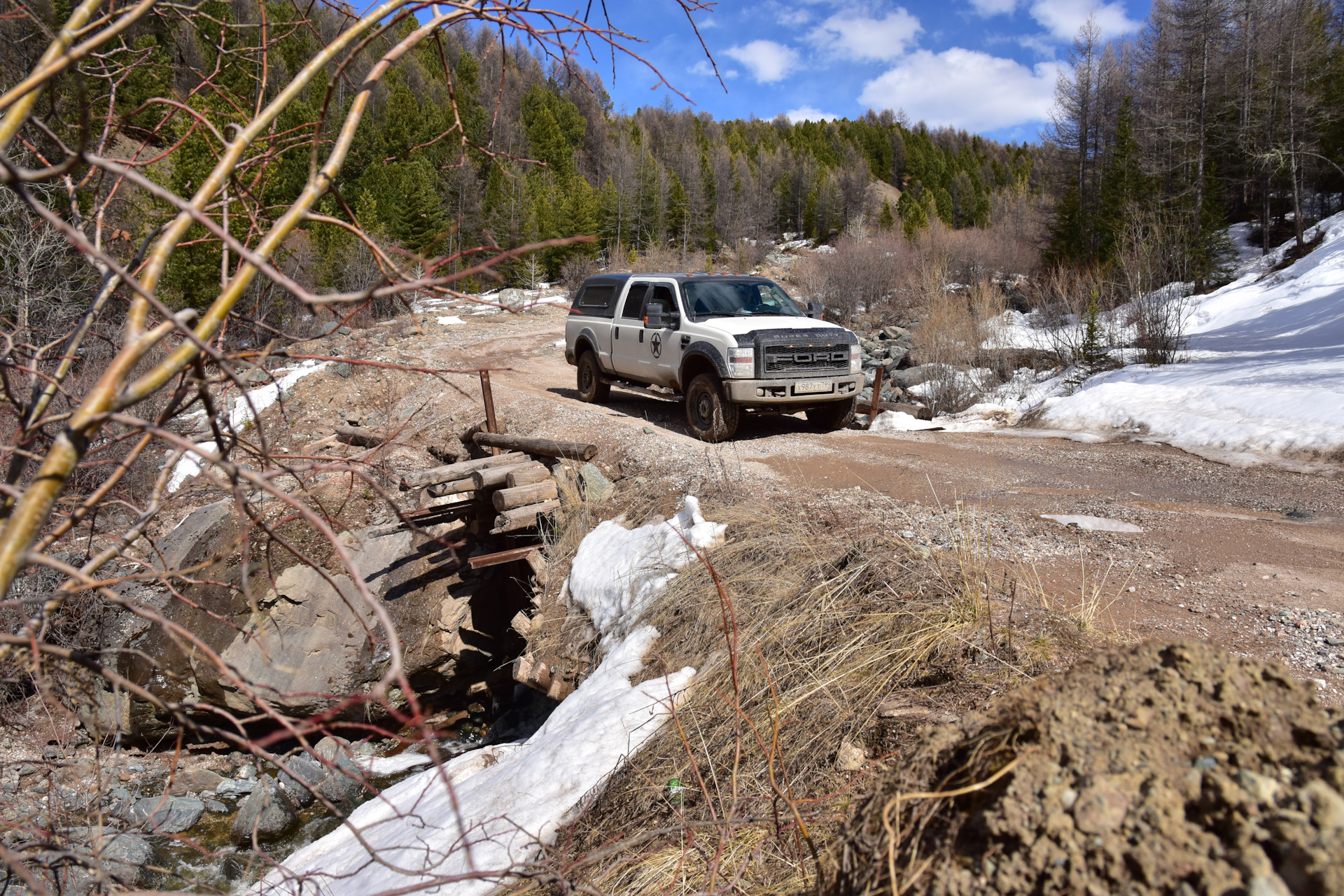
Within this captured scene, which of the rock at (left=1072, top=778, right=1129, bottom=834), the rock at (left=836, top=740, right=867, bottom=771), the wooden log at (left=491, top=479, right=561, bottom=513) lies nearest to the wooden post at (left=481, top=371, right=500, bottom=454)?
the wooden log at (left=491, top=479, right=561, bottom=513)

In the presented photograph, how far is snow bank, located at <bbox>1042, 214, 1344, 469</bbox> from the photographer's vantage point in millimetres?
8852

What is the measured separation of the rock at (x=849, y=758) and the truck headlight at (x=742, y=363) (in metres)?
6.32

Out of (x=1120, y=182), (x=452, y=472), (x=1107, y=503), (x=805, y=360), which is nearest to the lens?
(x=1107, y=503)

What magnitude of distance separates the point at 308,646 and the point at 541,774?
231 inches

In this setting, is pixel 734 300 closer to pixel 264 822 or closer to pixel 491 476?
pixel 491 476

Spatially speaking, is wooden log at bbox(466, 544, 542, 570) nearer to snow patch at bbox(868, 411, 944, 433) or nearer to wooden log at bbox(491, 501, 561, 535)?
wooden log at bbox(491, 501, 561, 535)

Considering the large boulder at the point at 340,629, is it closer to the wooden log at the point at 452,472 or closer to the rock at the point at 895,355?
the wooden log at the point at 452,472

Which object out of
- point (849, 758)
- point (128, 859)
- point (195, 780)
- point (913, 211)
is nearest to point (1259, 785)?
point (849, 758)

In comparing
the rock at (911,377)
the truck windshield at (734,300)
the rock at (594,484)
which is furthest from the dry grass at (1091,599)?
the rock at (911,377)

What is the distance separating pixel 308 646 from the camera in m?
8.97

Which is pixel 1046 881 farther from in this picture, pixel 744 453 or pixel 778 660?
pixel 744 453

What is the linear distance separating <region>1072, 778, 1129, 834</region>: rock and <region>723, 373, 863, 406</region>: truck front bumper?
7991mm

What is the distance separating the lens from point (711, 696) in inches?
163

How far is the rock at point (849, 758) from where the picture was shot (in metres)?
3.27
